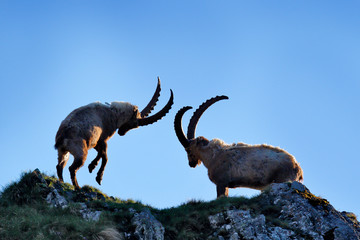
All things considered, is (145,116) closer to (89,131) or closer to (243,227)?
(89,131)

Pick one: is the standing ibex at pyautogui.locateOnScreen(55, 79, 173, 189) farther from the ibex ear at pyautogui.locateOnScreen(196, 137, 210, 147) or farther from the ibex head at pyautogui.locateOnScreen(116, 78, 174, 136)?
the ibex ear at pyautogui.locateOnScreen(196, 137, 210, 147)

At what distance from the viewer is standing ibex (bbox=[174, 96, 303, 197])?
1423 cm

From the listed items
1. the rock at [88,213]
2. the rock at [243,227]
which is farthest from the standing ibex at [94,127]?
the rock at [243,227]

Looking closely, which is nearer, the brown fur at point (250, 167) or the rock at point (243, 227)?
the rock at point (243, 227)

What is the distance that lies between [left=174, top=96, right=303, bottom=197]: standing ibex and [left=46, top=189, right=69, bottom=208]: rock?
492cm

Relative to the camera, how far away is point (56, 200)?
12188mm

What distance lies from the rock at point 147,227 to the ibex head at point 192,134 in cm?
516

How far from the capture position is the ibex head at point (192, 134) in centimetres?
1665

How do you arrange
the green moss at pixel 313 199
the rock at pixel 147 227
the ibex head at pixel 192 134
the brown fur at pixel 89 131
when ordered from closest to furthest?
the rock at pixel 147 227, the green moss at pixel 313 199, the brown fur at pixel 89 131, the ibex head at pixel 192 134

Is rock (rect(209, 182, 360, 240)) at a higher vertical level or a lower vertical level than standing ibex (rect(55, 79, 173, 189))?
lower

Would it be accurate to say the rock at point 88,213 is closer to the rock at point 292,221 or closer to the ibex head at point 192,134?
the rock at point 292,221

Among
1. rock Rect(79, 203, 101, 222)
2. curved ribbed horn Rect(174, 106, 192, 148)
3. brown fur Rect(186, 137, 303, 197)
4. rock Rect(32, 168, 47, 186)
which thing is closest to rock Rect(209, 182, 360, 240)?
brown fur Rect(186, 137, 303, 197)

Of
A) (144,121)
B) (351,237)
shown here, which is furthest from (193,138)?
(351,237)

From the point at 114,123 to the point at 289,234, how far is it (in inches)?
281
